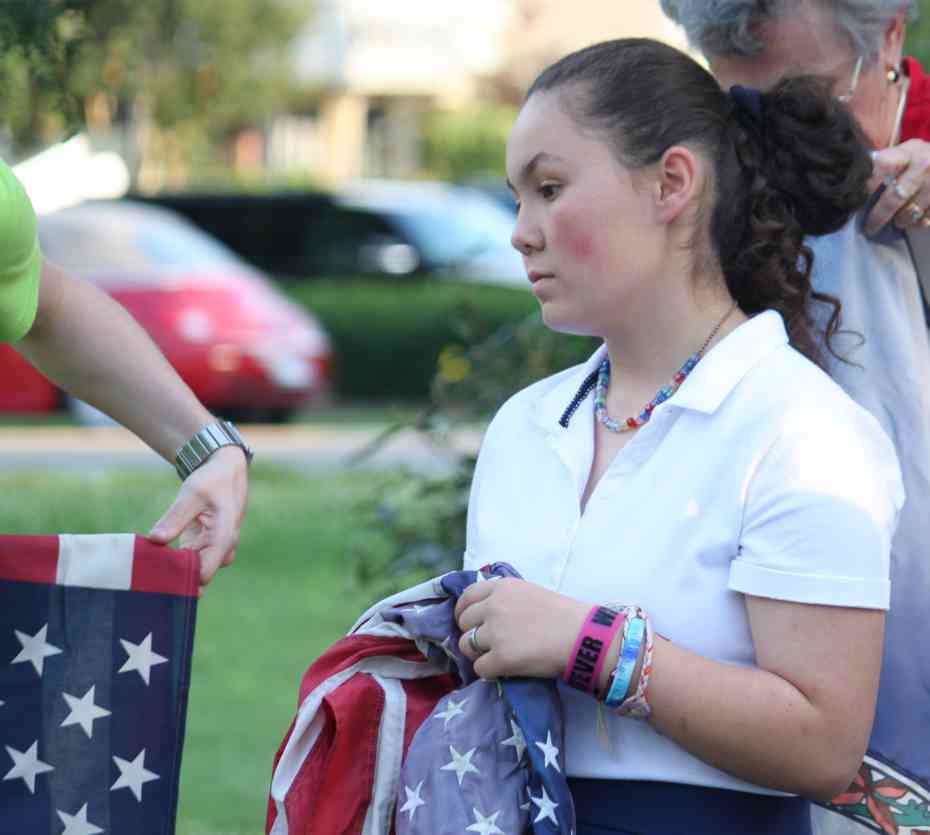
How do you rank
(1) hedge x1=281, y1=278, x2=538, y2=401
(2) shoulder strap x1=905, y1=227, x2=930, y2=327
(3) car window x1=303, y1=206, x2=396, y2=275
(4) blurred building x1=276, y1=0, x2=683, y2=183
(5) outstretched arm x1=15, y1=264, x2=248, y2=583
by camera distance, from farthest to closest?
(4) blurred building x1=276, y1=0, x2=683, y2=183
(3) car window x1=303, y1=206, x2=396, y2=275
(1) hedge x1=281, y1=278, x2=538, y2=401
(2) shoulder strap x1=905, y1=227, x2=930, y2=327
(5) outstretched arm x1=15, y1=264, x2=248, y2=583

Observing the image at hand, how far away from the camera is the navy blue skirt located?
212 cm

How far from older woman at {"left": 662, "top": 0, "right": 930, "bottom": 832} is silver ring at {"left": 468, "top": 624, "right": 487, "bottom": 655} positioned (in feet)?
1.88

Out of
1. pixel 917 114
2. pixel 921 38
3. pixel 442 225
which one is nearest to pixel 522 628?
pixel 917 114

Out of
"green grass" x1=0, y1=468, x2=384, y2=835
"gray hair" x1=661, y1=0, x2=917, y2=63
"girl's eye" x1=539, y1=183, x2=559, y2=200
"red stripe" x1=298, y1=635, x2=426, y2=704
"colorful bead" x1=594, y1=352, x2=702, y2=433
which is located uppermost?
"gray hair" x1=661, y1=0, x2=917, y2=63

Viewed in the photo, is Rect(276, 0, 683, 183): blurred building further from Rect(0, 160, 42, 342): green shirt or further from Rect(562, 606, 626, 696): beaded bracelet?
Rect(562, 606, 626, 696): beaded bracelet

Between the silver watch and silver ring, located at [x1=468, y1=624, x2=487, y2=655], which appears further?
the silver watch

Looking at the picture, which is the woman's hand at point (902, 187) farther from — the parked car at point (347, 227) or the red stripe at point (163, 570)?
the parked car at point (347, 227)

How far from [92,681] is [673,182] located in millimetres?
955

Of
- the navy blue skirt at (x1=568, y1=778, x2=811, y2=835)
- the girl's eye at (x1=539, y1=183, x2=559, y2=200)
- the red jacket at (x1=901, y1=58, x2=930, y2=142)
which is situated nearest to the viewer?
the navy blue skirt at (x1=568, y1=778, x2=811, y2=835)

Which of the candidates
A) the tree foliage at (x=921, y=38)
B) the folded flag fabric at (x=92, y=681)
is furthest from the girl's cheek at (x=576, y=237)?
the tree foliage at (x=921, y=38)

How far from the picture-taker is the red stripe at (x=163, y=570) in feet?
7.17

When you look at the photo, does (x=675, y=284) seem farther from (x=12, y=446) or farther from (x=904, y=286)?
(x=12, y=446)

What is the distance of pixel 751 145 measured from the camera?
7.66 feet

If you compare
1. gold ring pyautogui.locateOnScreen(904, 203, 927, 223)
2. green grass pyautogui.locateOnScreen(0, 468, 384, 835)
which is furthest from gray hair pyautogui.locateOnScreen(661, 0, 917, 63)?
green grass pyautogui.locateOnScreen(0, 468, 384, 835)
